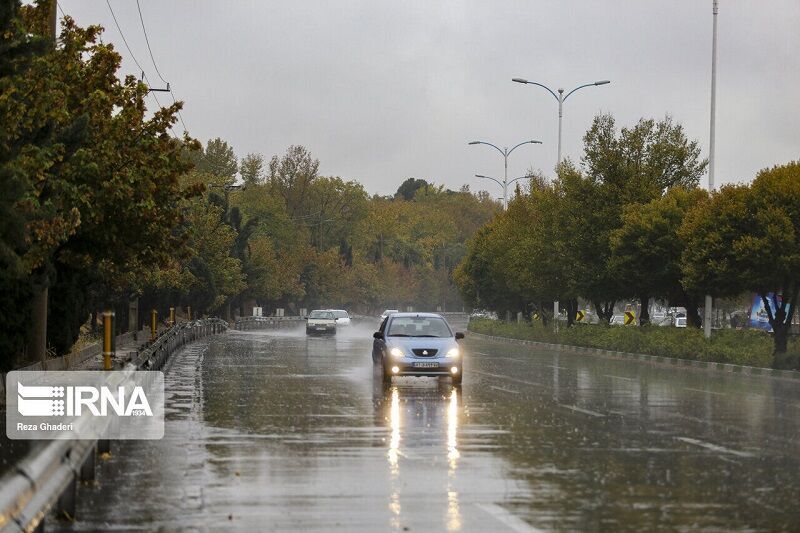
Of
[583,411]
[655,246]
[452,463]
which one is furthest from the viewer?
[655,246]

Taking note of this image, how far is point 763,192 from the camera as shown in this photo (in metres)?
41.5

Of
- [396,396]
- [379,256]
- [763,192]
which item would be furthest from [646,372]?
[379,256]

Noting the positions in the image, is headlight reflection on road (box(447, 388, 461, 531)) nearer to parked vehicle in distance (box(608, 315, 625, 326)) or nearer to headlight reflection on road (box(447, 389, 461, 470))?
headlight reflection on road (box(447, 389, 461, 470))

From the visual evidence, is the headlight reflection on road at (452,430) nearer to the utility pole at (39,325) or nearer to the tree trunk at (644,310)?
the utility pole at (39,325)

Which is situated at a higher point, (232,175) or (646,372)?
(232,175)

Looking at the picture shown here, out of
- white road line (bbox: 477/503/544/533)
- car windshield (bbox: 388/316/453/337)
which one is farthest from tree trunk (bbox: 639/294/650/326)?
white road line (bbox: 477/503/544/533)

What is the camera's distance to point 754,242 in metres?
40.4

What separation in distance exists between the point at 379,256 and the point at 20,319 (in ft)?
478

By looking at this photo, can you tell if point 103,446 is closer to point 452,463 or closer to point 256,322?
point 452,463

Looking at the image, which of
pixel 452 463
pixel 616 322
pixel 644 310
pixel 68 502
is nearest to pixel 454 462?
pixel 452 463

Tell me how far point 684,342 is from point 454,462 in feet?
109

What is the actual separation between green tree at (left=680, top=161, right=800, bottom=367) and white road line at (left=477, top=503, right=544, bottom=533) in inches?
1158

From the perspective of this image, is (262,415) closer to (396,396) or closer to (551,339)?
(396,396)

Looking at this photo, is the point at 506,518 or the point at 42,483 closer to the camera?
the point at 42,483
